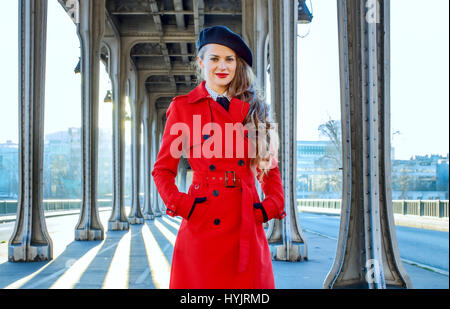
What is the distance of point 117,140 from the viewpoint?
17.6 m

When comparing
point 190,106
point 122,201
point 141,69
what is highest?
point 141,69

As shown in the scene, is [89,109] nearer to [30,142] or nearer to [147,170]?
[30,142]

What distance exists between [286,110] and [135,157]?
47.0 feet

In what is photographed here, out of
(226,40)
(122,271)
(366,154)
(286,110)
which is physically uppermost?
(286,110)

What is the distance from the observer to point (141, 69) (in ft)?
82.0

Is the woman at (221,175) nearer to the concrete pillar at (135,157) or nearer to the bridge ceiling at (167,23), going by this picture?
the bridge ceiling at (167,23)

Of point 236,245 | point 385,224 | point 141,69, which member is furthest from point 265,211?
point 141,69

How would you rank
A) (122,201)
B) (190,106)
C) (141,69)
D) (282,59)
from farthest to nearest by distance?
(141,69) < (122,201) < (282,59) < (190,106)

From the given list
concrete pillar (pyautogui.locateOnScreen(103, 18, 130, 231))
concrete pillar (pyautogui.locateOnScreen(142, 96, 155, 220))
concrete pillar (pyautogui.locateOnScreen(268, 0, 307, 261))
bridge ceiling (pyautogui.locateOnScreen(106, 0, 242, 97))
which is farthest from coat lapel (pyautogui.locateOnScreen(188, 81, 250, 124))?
concrete pillar (pyautogui.locateOnScreen(142, 96, 155, 220))

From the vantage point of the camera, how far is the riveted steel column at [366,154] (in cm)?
462

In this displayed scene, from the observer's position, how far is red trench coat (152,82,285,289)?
73.1 inches

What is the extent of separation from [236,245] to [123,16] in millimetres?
18831

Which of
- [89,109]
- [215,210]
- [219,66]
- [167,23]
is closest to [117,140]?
[89,109]
